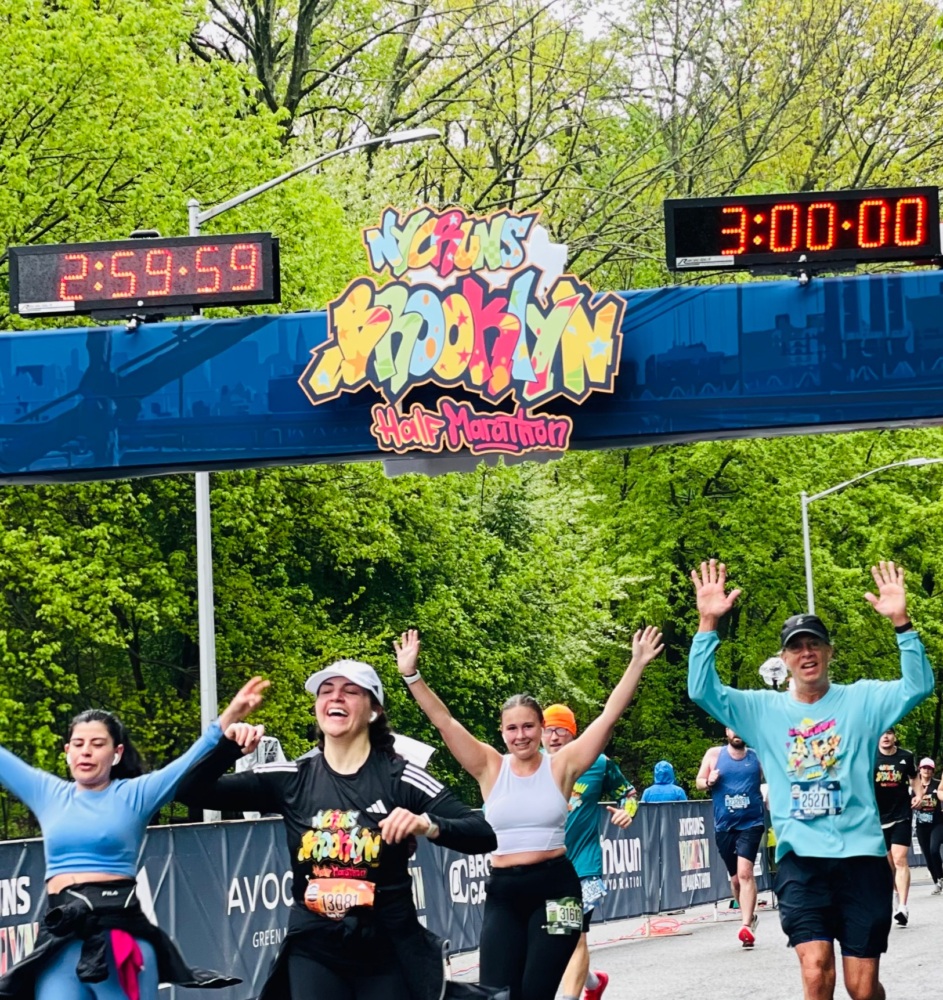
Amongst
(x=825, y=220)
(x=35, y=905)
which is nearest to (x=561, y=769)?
(x=35, y=905)

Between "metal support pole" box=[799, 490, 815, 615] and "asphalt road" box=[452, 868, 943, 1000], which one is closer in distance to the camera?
"asphalt road" box=[452, 868, 943, 1000]

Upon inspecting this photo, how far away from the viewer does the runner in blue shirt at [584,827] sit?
36.7 feet

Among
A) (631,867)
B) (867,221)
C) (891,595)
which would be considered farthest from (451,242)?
(631,867)

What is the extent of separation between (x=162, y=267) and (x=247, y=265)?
553 millimetres

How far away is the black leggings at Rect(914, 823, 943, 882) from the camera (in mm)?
22730

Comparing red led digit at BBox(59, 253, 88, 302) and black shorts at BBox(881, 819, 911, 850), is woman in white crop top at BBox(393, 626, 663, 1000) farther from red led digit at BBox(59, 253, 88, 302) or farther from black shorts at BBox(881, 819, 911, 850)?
black shorts at BBox(881, 819, 911, 850)

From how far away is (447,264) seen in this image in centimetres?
1331

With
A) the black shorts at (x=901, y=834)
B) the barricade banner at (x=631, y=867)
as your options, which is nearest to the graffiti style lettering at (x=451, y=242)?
the barricade banner at (x=631, y=867)

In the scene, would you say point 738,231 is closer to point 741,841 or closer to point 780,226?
point 780,226

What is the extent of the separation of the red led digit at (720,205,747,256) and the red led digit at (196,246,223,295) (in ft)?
10.3

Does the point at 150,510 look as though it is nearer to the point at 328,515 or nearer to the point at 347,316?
the point at 328,515

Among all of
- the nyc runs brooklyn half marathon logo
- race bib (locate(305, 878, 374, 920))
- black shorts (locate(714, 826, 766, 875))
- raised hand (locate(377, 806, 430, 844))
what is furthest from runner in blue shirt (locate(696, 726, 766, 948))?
raised hand (locate(377, 806, 430, 844))

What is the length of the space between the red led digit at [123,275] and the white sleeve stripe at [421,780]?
6.88 metres

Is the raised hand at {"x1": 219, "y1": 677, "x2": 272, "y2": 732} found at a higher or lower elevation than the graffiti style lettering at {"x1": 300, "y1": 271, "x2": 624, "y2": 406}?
lower
